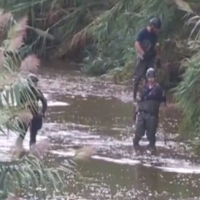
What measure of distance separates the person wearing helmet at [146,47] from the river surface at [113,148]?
0.66 metres

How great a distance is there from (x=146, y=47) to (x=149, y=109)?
12.4 feet

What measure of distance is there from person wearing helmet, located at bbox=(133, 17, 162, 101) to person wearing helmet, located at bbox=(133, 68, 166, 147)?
293 centimetres

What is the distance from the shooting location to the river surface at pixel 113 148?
10.7m

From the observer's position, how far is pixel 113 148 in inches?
512

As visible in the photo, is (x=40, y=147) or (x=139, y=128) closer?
(x=40, y=147)

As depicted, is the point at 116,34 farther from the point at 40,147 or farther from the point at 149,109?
the point at 40,147

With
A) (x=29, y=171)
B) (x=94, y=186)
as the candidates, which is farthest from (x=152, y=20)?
(x=29, y=171)

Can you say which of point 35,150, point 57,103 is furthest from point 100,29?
point 35,150

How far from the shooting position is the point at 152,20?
15.7 meters

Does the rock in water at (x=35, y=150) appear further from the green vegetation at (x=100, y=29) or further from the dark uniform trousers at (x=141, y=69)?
the dark uniform trousers at (x=141, y=69)

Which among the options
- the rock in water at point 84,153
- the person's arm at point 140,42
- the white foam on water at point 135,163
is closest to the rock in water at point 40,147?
the rock in water at point 84,153

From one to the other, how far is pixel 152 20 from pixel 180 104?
242 cm

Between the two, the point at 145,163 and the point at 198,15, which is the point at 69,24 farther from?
the point at 145,163

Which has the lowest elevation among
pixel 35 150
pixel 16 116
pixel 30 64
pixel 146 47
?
pixel 146 47
